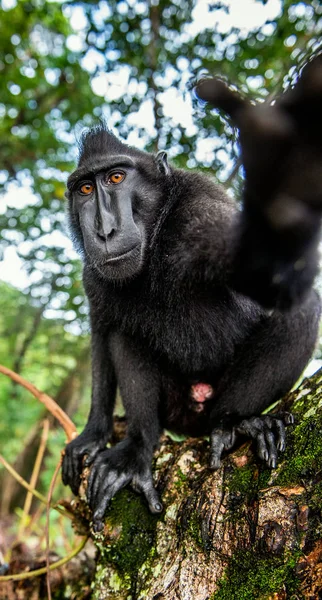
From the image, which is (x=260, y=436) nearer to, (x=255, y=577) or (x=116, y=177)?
(x=255, y=577)

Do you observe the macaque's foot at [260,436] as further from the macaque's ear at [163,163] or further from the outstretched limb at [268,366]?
the macaque's ear at [163,163]

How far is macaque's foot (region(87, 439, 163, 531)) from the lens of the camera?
2.82m

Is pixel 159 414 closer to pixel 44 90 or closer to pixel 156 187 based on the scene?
pixel 156 187

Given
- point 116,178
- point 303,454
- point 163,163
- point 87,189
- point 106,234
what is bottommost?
point 303,454

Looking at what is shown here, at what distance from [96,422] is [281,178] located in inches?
100

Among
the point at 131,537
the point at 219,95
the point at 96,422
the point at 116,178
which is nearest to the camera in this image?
the point at 219,95

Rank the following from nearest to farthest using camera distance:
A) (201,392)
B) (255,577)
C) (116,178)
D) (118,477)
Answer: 1. (255,577)
2. (118,477)
3. (116,178)
4. (201,392)

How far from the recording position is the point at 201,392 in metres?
3.39

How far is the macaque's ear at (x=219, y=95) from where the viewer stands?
1596 mm

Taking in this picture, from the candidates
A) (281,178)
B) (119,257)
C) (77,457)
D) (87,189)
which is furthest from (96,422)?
(281,178)

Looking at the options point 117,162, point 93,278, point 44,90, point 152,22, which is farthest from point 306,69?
point 44,90

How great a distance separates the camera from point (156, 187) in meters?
3.32

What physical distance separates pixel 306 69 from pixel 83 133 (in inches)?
101

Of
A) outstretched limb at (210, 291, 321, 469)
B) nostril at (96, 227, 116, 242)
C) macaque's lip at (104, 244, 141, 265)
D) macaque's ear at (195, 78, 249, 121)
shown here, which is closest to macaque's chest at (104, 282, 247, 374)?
outstretched limb at (210, 291, 321, 469)
